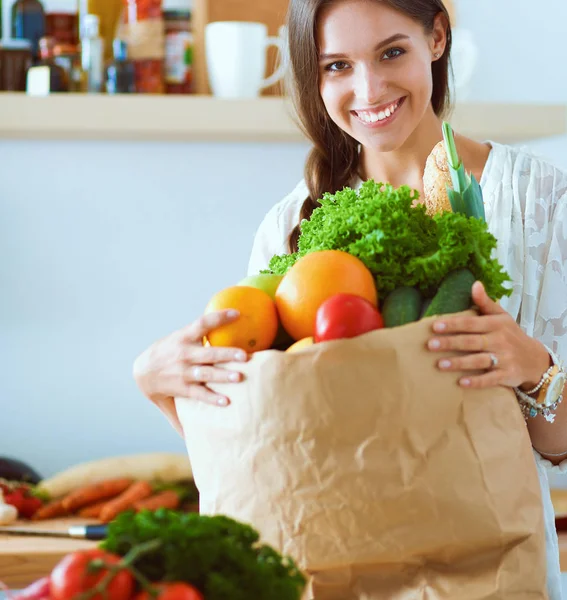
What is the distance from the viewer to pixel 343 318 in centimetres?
80

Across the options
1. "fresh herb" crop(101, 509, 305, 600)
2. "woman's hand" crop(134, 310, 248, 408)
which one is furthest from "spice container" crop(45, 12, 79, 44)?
"fresh herb" crop(101, 509, 305, 600)

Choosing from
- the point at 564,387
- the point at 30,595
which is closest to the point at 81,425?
the point at 564,387

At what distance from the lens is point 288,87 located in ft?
4.73

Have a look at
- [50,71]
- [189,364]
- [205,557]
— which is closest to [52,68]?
[50,71]

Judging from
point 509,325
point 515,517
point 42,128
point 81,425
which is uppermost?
point 42,128

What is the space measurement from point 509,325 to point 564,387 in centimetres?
19

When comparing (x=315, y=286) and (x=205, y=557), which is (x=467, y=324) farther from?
(x=205, y=557)

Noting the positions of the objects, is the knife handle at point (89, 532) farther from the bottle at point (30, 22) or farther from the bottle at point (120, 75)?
the bottle at point (30, 22)

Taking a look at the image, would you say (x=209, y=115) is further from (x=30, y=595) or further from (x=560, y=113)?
(x=30, y=595)

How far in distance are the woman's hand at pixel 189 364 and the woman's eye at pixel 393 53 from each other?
49 cm

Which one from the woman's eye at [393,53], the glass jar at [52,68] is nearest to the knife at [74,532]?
the glass jar at [52,68]

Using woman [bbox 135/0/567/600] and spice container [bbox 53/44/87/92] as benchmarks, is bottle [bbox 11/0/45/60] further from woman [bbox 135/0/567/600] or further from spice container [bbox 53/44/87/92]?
woman [bbox 135/0/567/600]

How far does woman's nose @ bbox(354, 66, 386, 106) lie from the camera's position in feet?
4.03

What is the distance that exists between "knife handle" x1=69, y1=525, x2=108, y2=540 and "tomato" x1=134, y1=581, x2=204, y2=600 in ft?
4.09
